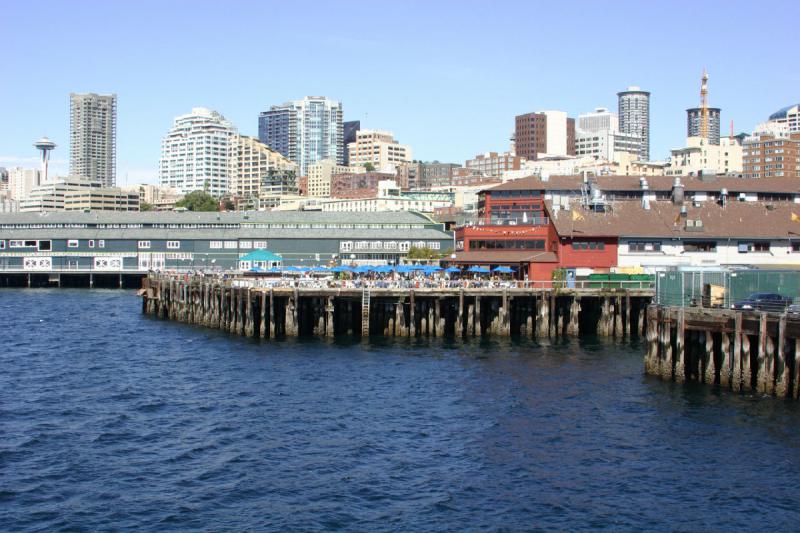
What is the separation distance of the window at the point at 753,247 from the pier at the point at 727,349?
110 ft

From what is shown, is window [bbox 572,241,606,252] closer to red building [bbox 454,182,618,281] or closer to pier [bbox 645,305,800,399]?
red building [bbox 454,182,618,281]

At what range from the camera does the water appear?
3325cm

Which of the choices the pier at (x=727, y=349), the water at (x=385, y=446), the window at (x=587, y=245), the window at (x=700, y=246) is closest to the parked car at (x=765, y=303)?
the pier at (x=727, y=349)

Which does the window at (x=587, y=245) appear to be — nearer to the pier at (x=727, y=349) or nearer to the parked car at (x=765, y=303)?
the pier at (x=727, y=349)

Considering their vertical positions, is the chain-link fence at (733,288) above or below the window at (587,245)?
below

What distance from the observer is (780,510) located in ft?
109

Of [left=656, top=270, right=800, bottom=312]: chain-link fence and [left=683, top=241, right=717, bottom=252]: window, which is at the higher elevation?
[left=683, top=241, right=717, bottom=252]: window

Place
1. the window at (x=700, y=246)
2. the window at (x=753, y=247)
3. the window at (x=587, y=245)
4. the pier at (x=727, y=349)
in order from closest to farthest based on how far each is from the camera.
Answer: the pier at (x=727, y=349) < the window at (x=700, y=246) < the window at (x=587, y=245) < the window at (x=753, y=247)

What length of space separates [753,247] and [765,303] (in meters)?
37.7

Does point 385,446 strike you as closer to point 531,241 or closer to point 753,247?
point 531,241

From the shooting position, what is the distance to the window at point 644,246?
284 ft

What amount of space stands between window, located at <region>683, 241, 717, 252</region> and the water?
2396 centimetres

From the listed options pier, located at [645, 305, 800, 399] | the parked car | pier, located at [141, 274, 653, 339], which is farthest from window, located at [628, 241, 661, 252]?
the parked car

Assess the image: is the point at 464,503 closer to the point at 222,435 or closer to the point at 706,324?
the point at 222,435
